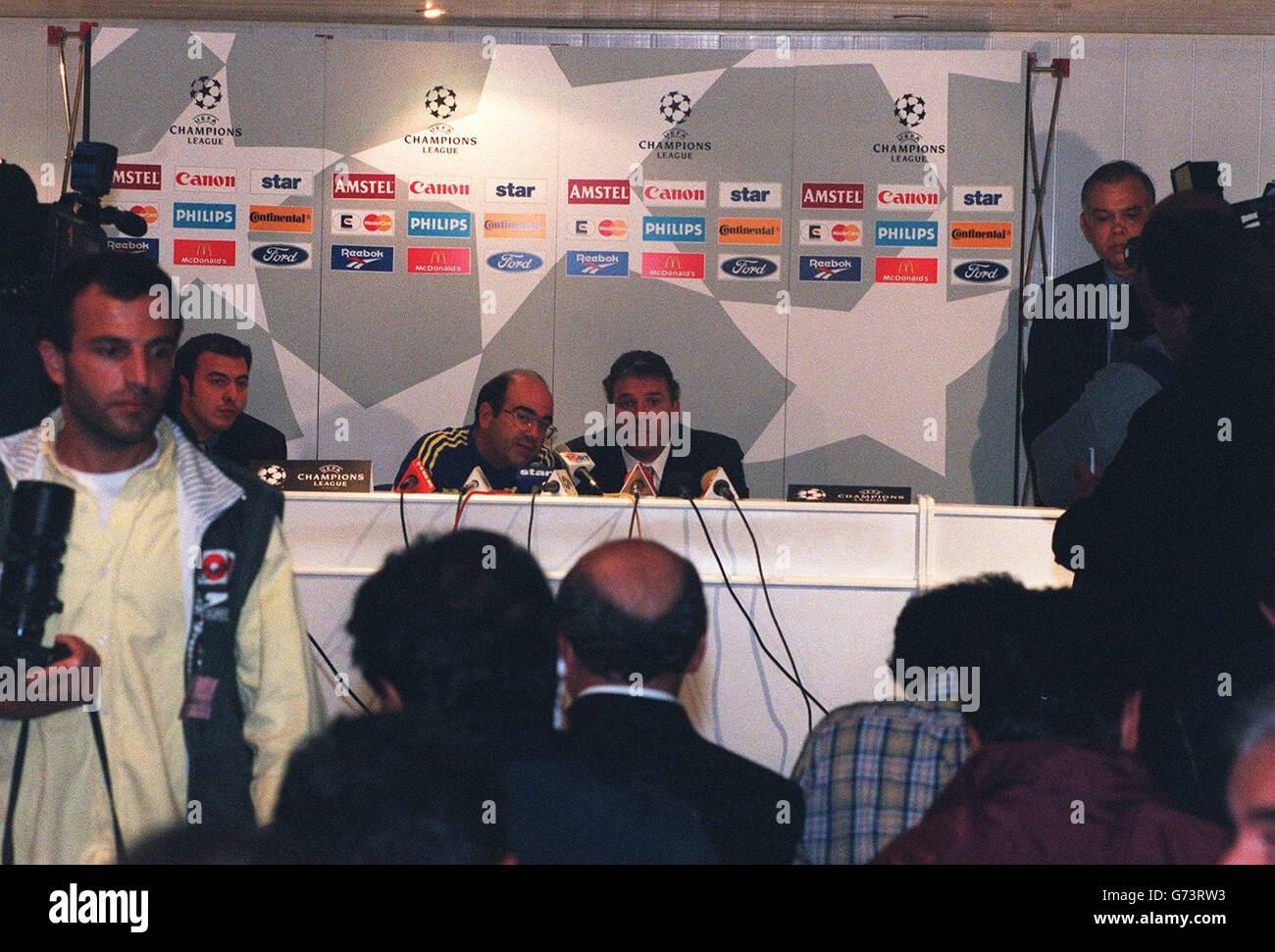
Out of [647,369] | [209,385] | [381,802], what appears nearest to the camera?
[381,802]

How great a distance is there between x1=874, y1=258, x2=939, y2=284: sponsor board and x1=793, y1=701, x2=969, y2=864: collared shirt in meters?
3.65

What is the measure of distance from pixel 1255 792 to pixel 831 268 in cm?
443

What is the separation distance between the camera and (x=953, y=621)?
2.18 meters

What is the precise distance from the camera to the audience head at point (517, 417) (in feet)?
14.4

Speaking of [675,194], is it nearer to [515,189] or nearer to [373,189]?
[515,189]

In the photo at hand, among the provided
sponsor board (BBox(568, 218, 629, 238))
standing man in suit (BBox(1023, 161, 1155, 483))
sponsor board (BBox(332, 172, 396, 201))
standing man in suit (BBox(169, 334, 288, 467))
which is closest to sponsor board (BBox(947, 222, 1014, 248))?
standing man in suit (BBox(1023, 161, 1155, 483))

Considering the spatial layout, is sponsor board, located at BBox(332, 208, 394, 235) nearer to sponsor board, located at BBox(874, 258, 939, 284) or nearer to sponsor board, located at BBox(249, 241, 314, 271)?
sponsor board, located at BBox(249, 241, 314, 271)

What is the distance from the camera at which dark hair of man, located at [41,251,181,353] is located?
2145 mm

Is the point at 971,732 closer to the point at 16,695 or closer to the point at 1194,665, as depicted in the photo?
the point at 1194,665

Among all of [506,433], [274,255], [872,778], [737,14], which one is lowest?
[872,778]

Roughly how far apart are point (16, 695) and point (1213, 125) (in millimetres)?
5419

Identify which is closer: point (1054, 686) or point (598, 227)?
point (1054, 686)

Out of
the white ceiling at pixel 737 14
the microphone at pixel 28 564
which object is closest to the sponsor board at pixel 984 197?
the white ceiling at pixel 737 14

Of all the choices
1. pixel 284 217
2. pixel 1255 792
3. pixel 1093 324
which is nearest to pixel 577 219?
pixel 284 217
